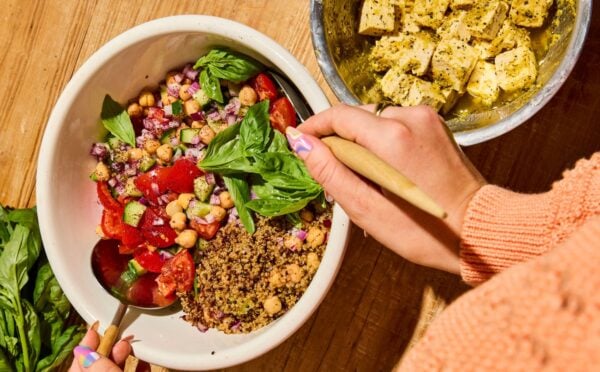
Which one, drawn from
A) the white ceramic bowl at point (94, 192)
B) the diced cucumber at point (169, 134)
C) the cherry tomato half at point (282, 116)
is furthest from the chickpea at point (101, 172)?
the cherry tomato half at point (282, 116)

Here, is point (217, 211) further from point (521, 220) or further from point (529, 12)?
point (529, 12)

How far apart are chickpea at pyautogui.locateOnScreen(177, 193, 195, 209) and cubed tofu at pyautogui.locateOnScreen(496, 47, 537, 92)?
572 mm

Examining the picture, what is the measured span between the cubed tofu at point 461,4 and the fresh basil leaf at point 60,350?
933 millimetres

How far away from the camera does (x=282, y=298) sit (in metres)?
1.12

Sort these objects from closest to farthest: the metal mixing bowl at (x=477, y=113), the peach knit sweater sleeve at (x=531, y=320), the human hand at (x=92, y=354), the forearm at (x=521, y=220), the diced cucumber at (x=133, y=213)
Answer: the peach knit sweater sleeve at (x=531, y=320) < the forearm at (x=521, y=220) < the metal mixing bowl at (x=477, y=113) < the human hand at (x=92, y=354) < the diced cucumber at (x=133, y=213)

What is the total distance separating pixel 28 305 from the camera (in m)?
1.25

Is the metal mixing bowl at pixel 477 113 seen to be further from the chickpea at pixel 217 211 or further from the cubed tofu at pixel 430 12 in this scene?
the chickpea at pixel 217 211

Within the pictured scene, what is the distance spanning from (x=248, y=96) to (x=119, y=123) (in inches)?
9.9

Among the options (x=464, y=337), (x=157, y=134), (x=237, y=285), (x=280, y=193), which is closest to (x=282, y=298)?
(x=237, y=285)

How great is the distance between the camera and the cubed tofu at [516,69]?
108 centimetres

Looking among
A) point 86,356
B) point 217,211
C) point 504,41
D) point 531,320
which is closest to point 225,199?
point 217,211

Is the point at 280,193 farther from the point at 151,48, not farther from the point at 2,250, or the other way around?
the point at 2,250

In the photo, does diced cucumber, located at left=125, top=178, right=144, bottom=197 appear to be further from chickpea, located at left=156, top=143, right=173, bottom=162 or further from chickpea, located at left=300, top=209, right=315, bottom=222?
chickpea, located at left=300, top=209, right=315, bottom=222

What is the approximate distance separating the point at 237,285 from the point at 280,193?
0.60 ft
